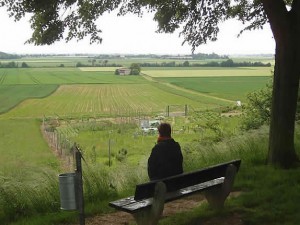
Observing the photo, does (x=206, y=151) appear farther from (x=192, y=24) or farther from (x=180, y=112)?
(x=180, y=112)

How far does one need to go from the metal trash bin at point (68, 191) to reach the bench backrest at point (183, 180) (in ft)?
2.10

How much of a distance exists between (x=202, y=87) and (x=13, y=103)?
135 ft

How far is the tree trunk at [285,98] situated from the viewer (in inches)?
268

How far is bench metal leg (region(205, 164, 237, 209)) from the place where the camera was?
5.30 meters

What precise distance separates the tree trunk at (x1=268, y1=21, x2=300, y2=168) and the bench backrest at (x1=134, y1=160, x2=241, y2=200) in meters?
1.88

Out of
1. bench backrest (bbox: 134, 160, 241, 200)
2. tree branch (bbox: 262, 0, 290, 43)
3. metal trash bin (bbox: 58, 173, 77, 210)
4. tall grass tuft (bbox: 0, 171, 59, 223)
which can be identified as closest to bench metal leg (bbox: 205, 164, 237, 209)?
bench backrest (bbox: 134, 160, 241, 200)

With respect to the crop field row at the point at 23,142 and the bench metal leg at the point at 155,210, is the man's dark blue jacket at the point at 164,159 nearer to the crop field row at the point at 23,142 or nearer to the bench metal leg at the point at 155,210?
the bench metal leg at the point at 155,210

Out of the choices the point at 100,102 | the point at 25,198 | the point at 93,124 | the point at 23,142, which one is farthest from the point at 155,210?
the point at 100,102

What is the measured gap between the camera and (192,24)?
977 cm

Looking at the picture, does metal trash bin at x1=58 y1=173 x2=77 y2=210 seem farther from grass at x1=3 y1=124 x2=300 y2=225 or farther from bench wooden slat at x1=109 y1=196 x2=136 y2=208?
grass at x1=3 y1=124 x2=300 y2=225

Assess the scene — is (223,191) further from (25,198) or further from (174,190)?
(25,198)

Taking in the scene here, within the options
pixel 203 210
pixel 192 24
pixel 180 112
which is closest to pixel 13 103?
pixel 180 112

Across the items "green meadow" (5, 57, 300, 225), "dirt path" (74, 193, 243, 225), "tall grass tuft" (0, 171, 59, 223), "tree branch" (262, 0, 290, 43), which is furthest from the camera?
"tree branch" (262, 0, 290, 43)

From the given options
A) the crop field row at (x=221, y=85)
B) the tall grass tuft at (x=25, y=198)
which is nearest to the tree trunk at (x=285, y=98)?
the tall grass tuft at (x=25, y=198)
